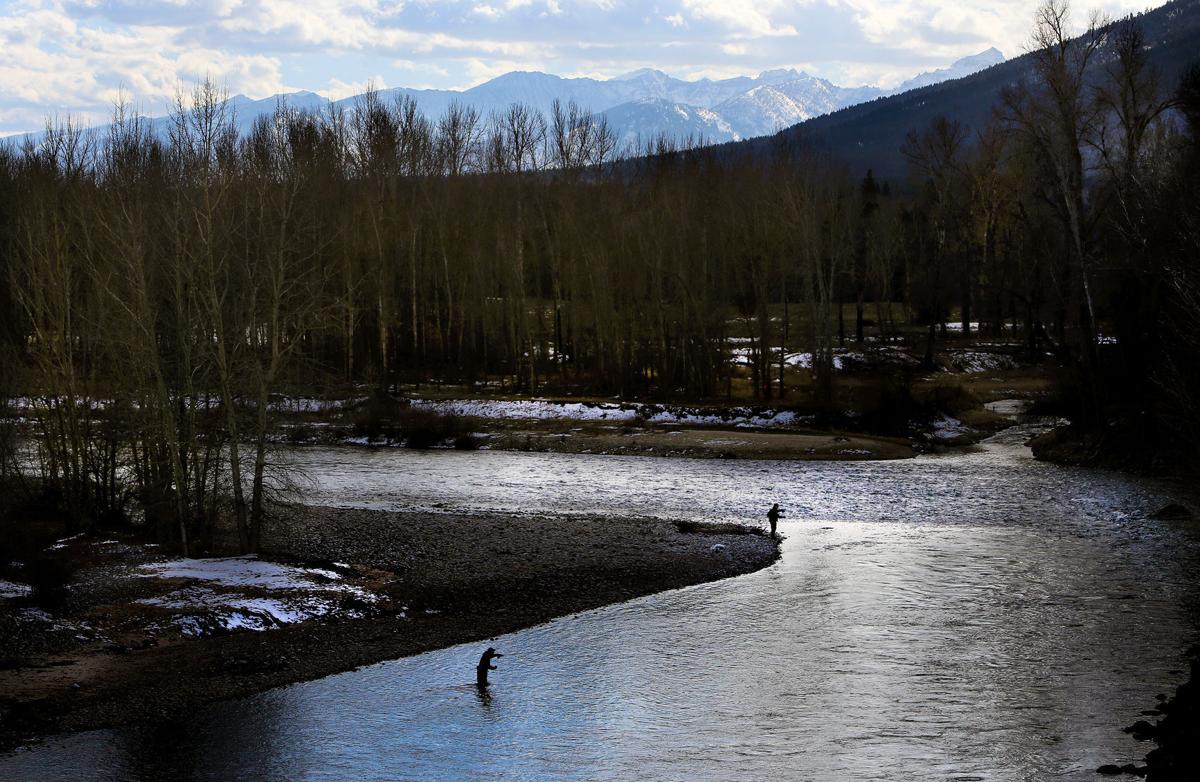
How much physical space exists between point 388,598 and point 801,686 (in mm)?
9070

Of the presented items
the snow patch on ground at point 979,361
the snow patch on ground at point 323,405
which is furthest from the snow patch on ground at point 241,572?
the snow patch on ground at point 979,361

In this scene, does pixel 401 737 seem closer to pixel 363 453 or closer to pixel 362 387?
pixel 363 453

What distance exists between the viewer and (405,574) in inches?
970

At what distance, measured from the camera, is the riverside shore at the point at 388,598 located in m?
16.9

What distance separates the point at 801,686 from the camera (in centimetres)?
1750

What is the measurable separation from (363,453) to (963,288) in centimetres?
4760

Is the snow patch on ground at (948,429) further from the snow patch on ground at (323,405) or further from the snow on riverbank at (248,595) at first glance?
the snow on riverbank at (248,595)

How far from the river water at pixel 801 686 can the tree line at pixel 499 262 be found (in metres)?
5.20

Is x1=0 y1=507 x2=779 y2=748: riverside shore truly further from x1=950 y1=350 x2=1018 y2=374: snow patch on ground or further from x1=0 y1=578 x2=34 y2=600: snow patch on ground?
x1=950 y1=350 x2=1018 y2=374: snow patch on ground

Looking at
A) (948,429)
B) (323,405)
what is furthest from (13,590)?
(948,429)

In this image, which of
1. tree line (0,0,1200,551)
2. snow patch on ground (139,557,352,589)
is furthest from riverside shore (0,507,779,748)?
tree line (0,0,1200,551)

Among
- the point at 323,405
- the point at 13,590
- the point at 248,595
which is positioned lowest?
the point at 248,595

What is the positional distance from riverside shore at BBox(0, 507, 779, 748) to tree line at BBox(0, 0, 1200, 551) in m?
3.28

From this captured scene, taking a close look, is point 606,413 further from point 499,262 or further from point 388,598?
point 388,598
